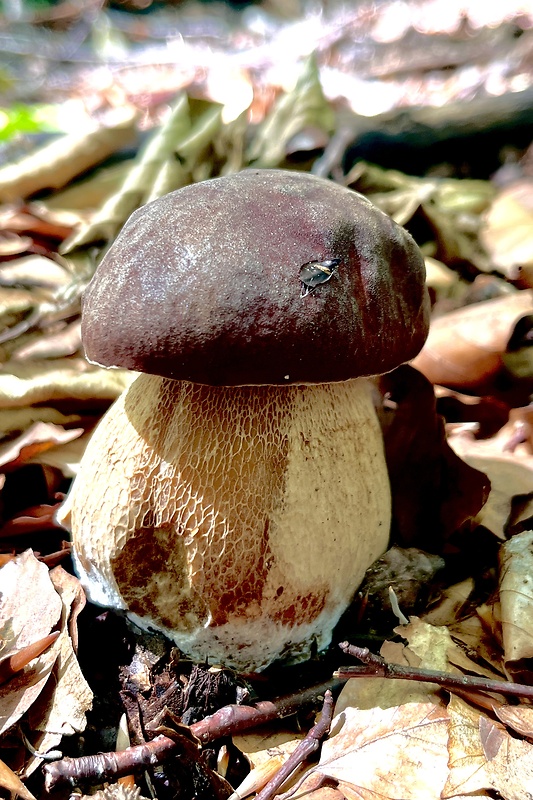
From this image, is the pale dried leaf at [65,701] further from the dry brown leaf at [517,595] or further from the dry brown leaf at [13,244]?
the dry brown leaf at [13,244]

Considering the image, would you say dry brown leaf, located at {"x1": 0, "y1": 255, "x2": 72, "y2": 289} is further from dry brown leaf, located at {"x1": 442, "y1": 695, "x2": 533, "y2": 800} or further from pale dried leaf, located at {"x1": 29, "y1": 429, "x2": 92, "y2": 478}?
dry brown leaf, located at {"x1": 442, "y1": 695, "x2": 533, "y2": 800}

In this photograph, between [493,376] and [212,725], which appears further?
[493,376]

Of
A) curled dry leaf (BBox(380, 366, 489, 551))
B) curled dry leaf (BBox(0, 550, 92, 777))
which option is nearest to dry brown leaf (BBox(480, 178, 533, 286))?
curled dry leaf (BBox(380, 366, 489, 551))

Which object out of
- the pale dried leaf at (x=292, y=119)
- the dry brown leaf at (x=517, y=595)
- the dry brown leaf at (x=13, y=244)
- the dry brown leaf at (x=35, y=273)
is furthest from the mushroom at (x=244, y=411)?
the pale dried leaf at (x=292, y=119)

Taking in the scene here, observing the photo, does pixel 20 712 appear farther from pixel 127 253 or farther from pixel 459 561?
pixel 459 561

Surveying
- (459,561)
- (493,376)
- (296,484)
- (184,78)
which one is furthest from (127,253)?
(184,78)
